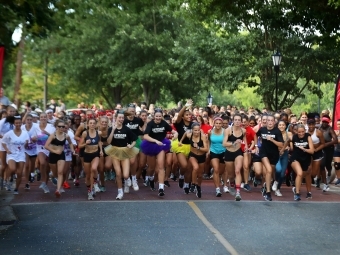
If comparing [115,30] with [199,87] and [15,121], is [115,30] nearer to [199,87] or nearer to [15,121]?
[199,87]

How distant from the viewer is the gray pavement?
428 inches

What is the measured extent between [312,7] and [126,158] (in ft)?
24.5

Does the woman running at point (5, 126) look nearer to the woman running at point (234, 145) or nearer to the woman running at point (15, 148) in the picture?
the woman running at point (15, 148)

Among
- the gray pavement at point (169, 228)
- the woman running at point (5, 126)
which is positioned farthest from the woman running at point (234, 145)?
the woman running at point (5, 126)

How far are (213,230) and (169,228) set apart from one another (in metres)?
0.69

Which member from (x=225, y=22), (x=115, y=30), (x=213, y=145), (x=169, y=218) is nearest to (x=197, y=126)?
(x=213, y=145)

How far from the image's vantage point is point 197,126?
1734cm

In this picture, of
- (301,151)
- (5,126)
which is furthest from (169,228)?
(5,126)

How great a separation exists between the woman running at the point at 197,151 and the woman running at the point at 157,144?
2.14ft

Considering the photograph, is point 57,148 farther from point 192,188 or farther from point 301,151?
point 301,151

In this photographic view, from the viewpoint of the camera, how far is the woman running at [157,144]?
57.8 feet

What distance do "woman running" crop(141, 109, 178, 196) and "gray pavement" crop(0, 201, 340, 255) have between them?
5.03 ft

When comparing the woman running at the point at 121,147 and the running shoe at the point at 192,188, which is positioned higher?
the woman running at the point at 121,147

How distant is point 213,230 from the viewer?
12.5 meters
